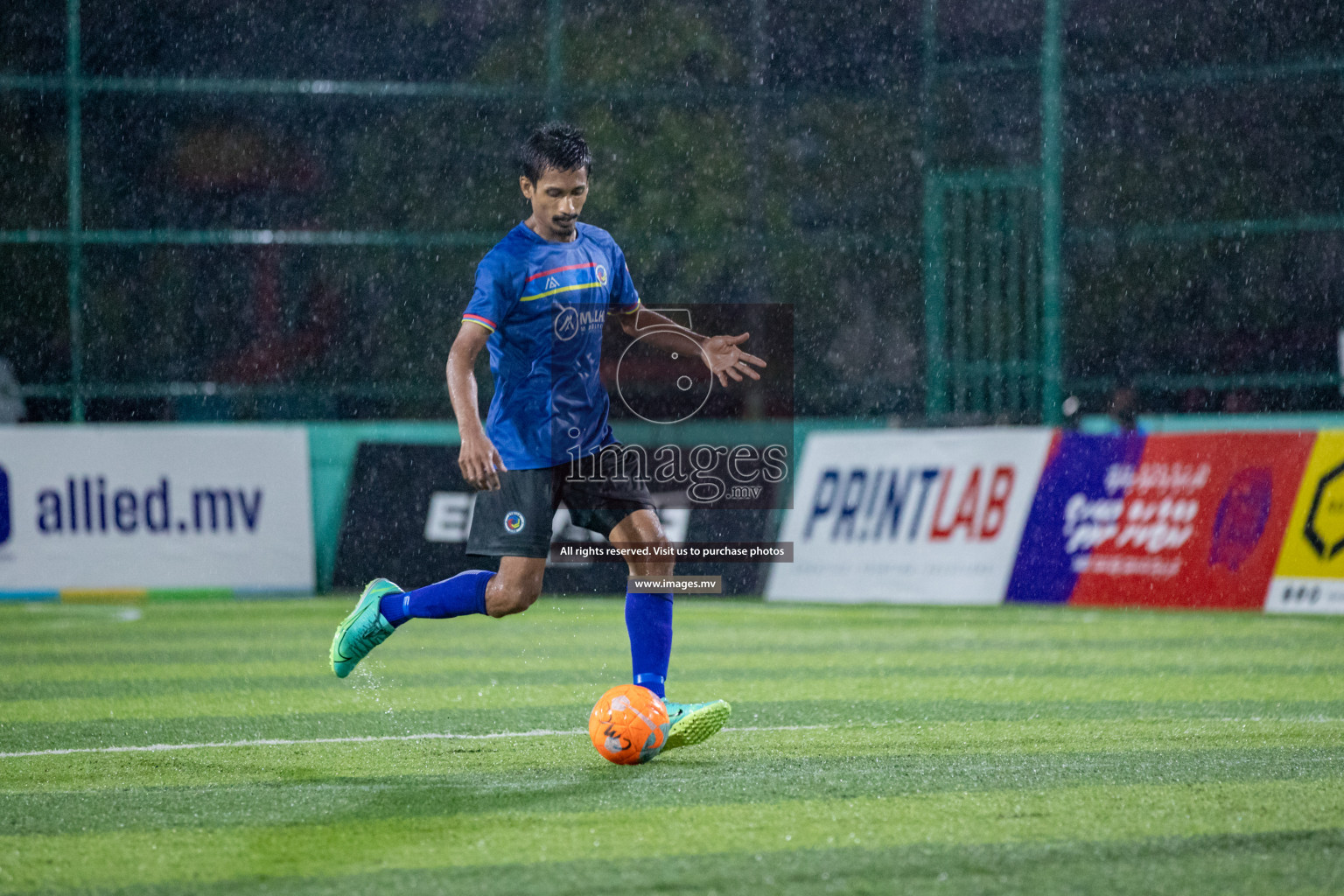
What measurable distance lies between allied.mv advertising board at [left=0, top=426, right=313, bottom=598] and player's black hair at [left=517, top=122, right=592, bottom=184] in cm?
943

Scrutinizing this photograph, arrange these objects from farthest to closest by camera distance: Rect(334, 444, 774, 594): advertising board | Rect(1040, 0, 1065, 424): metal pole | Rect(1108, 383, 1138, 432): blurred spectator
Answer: Rect(1040, 0, 1065, 424): metal pole, Rect(1108, 383, 1138, 432): blurred spectator, Rect(334, 444, 774, 594): advertising board

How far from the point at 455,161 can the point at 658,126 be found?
2.33 metres

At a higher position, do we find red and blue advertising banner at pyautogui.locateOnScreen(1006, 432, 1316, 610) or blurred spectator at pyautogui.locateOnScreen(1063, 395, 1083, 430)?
red and blue advertising banner at pyautogui.locateOnScreen(1006, 432, 1316, 610)

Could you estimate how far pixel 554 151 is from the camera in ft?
19.7

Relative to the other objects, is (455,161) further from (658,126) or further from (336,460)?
(336,460)

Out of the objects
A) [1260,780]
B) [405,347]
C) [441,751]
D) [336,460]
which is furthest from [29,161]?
[1260,780]

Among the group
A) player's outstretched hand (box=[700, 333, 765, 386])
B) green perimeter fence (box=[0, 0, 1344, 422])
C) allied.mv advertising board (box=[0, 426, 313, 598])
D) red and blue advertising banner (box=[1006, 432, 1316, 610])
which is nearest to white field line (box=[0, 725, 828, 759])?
player's outstretched hand (box=[700, 333, 765, 386])

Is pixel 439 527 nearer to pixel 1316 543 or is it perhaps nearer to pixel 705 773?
pixel 1316 543

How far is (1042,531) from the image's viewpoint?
13.4 metres

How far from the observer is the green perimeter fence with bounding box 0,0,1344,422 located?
17.0 m

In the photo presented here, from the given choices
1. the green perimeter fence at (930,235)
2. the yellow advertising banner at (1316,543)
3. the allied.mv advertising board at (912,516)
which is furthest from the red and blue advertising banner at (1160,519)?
the green perimeter fence at (930,235)

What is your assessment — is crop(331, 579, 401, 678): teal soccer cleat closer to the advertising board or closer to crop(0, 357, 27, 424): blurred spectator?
the advertising board

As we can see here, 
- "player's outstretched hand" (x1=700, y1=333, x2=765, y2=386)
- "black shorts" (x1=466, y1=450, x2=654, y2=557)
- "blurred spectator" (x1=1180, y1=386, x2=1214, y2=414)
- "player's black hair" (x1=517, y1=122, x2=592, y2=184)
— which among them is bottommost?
"blurred spectator" (x1=1180, y1=386, x2=1214, y2=414)

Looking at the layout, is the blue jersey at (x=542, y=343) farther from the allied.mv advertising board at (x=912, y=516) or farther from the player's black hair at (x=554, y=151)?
the allied.mv advertising board at (x=912, y=516)
